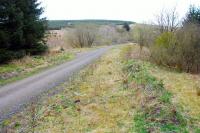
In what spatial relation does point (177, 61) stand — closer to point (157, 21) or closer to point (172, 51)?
point (172, 51)

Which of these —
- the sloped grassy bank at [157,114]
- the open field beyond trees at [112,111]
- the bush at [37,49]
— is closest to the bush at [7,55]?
the bush at [37,49]

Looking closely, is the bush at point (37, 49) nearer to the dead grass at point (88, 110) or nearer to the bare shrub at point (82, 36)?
the dead grass at point (88, 110)

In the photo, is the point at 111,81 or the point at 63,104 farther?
the point at 111,81

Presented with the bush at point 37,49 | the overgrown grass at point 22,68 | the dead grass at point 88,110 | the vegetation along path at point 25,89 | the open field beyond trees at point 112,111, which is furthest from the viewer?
the bush at point 37,49

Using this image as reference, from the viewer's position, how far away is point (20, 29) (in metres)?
27.5

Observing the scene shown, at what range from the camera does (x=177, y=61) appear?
2567 cm

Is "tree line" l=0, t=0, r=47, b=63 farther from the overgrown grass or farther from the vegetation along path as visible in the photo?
the vegetation along path

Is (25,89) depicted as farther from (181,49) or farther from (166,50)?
(166,50)

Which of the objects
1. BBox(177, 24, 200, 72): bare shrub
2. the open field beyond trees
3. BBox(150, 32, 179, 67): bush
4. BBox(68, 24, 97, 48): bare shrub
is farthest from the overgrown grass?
BBox(68, 24, 97, 48): bare shrub

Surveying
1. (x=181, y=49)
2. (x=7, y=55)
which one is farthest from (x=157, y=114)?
(x=7, y=55)

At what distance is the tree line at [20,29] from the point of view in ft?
85.4

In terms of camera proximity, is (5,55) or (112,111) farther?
(5,55)

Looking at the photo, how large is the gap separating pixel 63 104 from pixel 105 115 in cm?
247

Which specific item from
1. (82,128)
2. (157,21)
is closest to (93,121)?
(82,128)
